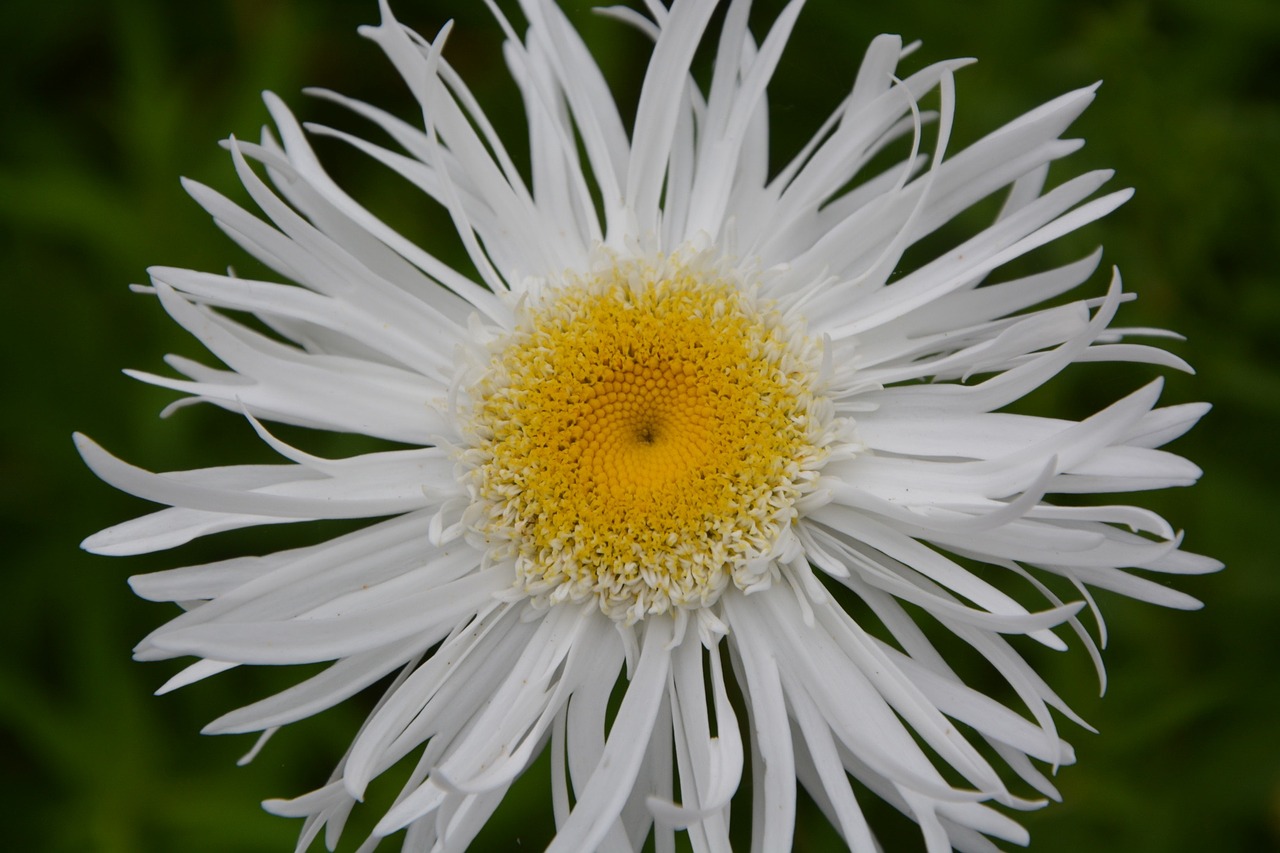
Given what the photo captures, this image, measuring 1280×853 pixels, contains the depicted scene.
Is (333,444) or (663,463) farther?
(333,444)

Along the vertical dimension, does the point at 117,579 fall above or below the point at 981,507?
above

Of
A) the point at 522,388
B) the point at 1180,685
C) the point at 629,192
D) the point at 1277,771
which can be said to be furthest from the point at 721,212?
the point at 1277,771

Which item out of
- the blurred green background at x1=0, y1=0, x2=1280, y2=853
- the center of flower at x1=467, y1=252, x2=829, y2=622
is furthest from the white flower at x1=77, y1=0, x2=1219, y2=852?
the blurred green background at x1=0, y1=0, x2=1280, y2=853

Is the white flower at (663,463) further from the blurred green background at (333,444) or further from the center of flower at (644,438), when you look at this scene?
the blurred green background at (333,444)

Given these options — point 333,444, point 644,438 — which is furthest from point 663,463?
point 333,444

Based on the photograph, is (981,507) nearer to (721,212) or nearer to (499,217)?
(721,212)

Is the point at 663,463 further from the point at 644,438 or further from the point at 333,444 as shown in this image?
the point at 333,444
